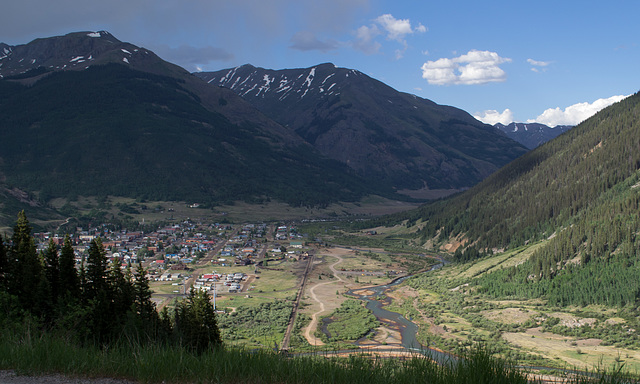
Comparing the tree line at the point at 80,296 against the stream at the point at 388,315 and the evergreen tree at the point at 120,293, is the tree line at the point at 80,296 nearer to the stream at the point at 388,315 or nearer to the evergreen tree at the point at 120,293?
the evergreen tree at the point at 120,293

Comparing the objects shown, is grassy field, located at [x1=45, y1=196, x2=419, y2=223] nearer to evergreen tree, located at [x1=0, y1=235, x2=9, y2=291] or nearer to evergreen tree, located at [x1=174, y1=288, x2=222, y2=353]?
evergreen tree, located at [x1=0, y1=235, x2=9, y2=291]

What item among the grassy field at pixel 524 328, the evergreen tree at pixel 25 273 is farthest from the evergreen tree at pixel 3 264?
the grassy field at pixel 524 328

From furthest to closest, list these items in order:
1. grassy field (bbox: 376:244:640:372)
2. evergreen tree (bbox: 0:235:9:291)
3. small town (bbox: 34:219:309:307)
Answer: small town (bbox: 34:219:309:307) → grassy field (bbox: 376:244:640:372) → evergreen tree (bbox: 0:235:9:291)

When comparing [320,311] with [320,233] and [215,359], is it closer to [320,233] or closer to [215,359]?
[215,359]

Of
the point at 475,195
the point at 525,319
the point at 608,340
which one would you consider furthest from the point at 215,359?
the point at 475,195

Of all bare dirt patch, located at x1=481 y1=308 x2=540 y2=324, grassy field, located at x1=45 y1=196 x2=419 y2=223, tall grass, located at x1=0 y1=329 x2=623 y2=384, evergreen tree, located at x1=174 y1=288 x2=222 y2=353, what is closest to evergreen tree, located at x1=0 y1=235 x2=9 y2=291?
evergreen tree, located at x1=174 y1=288 x2=222 y2=353

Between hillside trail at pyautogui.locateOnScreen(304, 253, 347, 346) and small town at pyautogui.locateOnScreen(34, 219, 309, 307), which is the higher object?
small town at pyautogui.locateOnScreen(34, 219, 309, 307)
